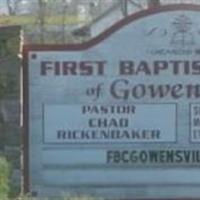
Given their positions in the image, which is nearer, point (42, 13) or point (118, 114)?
point (118, 114)

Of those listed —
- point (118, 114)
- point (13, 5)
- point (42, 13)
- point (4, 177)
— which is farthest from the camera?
point (13, 5)

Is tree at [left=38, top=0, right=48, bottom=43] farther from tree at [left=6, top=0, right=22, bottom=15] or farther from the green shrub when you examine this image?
the green shrub

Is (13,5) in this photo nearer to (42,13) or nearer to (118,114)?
(42,13)

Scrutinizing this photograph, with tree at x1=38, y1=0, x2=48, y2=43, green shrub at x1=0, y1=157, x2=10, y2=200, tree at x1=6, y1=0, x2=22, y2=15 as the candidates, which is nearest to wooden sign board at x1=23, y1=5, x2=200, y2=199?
green shrub at x1=0, y1=157, x2=10, y2=200

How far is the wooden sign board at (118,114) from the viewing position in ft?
34.3

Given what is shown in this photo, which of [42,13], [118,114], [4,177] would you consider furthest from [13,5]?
[4,177]

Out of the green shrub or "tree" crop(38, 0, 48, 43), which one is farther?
"tree" crop(38, 0, 48, 43)

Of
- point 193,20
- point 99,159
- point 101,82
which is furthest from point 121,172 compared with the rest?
point 193,20

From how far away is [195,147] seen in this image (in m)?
10.5

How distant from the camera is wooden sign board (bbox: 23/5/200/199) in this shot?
10.5 m

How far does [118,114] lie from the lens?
1048 centimetres

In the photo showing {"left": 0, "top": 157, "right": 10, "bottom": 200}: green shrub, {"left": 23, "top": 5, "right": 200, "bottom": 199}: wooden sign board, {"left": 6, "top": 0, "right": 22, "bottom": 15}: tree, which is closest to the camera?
{"left": 0, "top": 157, "right": 10, "bottom": 200}: green shrub

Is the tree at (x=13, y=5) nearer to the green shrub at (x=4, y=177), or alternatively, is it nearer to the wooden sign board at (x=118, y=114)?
the wooden sign board at (x=118, y=114)

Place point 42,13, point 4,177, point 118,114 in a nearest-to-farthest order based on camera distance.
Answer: point 4,177 → point 118,114 → point 42,13
